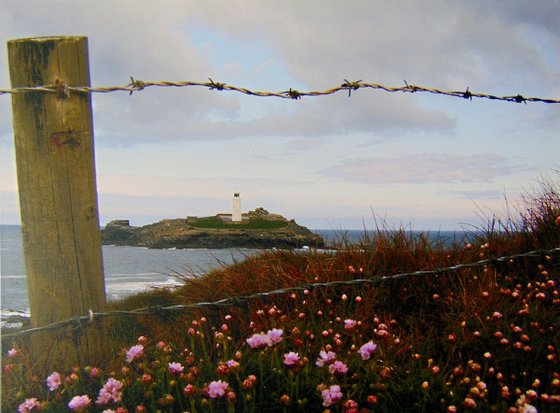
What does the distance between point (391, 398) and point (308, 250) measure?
2980 mm

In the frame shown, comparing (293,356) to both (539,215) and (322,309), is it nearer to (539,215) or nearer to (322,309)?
(322,309)

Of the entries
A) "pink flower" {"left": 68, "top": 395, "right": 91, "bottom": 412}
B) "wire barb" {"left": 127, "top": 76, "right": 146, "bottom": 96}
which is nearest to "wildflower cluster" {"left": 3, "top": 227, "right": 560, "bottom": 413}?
"pink flower" {"left": 68, "top": 395, "right": 91, "bottom": 412}

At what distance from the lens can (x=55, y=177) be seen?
291 cm

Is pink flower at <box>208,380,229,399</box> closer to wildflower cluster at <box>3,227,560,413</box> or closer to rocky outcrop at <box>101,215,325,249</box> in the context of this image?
wildflower cluster at <box>3,227,560,413</box>

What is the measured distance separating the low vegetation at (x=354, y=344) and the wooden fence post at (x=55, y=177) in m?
0.41

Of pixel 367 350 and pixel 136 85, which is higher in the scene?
pixel 136 85

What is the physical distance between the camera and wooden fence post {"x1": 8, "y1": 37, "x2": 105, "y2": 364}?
2.90 m

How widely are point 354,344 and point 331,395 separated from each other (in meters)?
0.74

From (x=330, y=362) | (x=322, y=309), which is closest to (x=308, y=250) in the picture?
(x=322, y=309)

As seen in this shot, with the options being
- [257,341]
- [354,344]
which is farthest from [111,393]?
[354,344]

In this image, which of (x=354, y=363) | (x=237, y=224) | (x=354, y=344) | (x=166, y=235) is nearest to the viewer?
(x=354, y=363)

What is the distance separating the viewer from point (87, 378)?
3.06 m

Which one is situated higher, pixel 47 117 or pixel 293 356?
pixel 47 117

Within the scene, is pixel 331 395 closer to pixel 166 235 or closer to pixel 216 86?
pixel 216 86
